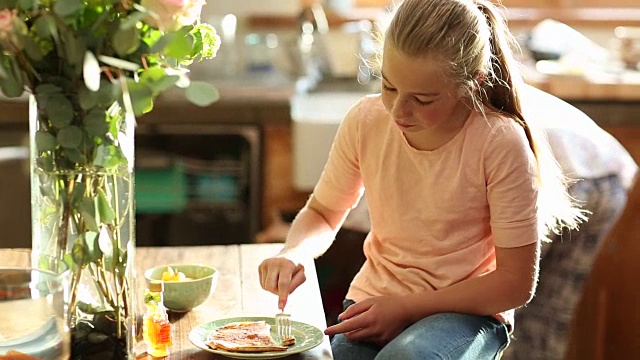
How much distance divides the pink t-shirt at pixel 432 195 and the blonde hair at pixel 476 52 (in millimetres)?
43

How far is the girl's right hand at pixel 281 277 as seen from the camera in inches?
60.9

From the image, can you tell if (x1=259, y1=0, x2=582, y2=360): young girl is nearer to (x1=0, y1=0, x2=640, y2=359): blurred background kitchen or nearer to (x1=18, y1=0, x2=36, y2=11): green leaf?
(x1=18, y1=0, x2=36, y2=11): green leaf

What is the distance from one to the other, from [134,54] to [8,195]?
2166 mm

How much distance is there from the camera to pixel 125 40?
1206mm

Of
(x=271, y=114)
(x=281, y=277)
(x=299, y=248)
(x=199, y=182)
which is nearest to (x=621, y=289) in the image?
(x=271, y=114)

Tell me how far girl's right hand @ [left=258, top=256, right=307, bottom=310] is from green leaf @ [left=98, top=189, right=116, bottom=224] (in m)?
0.34

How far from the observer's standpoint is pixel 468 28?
5.17 ft

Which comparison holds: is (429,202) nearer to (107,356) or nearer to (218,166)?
(107,356)

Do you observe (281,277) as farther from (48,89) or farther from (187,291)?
(48,89)

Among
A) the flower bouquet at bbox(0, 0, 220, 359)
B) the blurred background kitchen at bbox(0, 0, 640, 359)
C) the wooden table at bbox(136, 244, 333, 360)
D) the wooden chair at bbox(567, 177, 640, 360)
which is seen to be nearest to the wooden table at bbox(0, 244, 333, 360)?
the wooden table at bbox(136, 244, 333, 360)

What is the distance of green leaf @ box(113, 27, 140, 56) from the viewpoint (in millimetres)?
1203

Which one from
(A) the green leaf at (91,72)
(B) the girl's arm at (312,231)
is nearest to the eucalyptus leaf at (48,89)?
(A) the green leaf at (91,72)

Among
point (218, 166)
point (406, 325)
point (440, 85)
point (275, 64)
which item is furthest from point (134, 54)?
point (275, 64)

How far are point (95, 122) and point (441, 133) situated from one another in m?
0.64
